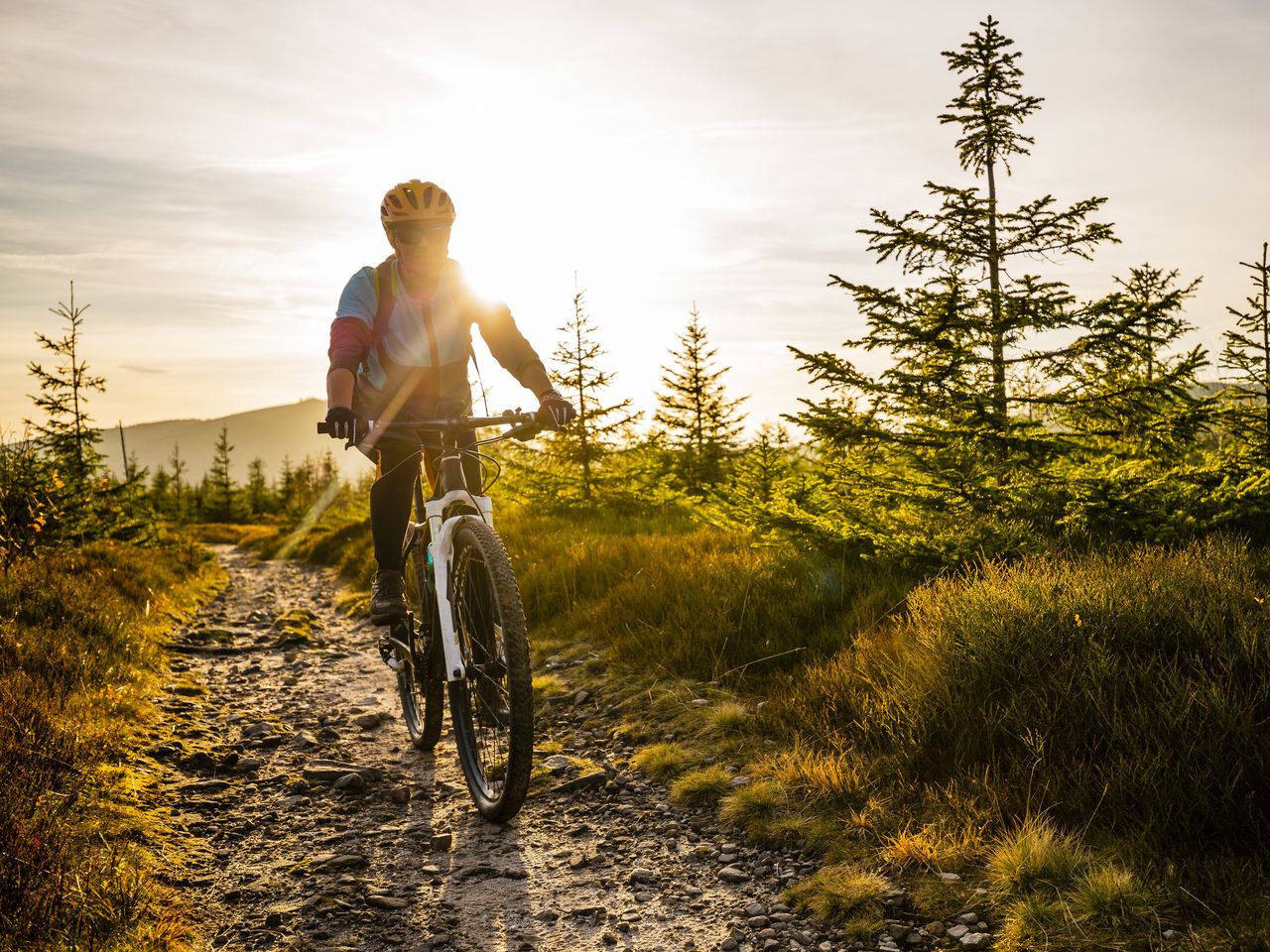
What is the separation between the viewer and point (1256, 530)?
259 inches

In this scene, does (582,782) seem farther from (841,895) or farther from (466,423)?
(466,423)

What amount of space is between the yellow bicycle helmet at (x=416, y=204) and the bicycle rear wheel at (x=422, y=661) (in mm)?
1984

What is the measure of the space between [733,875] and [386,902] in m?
1.55

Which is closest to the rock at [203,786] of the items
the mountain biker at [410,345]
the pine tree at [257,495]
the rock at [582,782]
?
the mountain biker at [410,345]

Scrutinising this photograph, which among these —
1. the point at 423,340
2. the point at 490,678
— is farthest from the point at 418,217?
the point at 490,678

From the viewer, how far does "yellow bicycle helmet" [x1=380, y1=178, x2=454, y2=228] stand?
14.7ft

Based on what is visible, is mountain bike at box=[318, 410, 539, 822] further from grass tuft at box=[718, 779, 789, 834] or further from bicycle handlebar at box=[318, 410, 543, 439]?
grass tuft at box=[718, 779, 789, 834]

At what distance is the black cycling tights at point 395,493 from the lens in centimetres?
463

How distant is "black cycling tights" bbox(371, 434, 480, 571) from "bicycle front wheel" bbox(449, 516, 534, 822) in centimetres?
68

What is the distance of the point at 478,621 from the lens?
13.6 ft

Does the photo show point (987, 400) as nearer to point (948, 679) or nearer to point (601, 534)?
point (948, 679)

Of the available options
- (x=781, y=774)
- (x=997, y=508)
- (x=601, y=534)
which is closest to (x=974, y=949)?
(x=781, y=774)

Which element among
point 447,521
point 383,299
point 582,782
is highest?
point 383,299

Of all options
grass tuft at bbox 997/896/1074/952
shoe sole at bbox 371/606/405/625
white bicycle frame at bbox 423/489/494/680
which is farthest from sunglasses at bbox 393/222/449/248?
grass tuft at bbox 997/896/1074/952
